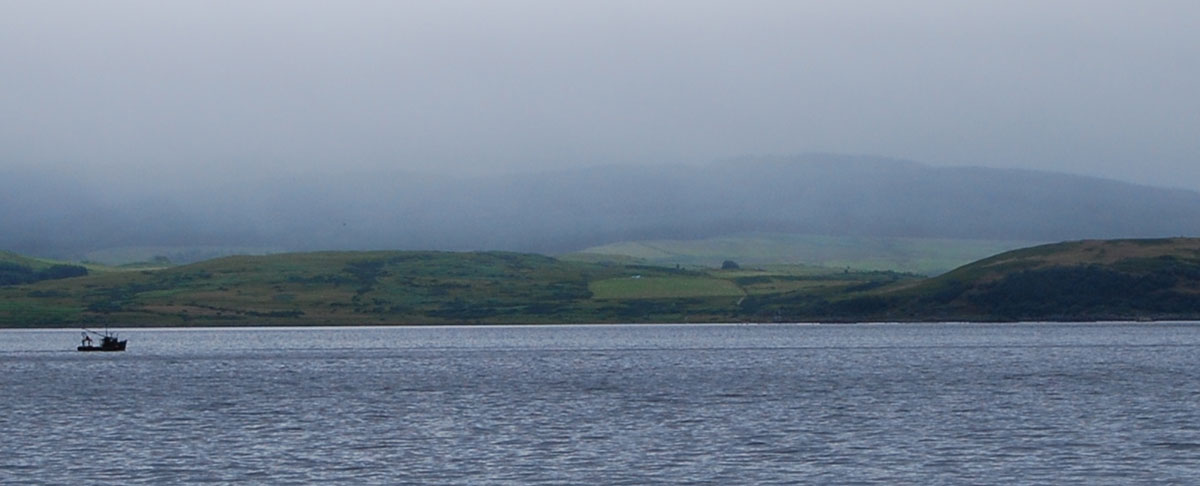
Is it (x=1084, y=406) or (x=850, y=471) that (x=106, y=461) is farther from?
(x=1084, y=406)

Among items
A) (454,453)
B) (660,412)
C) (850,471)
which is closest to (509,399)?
(660,412)

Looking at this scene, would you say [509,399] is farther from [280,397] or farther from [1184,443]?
[1184,443]

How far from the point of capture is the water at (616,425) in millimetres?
61062

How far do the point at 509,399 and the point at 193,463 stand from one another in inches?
1556

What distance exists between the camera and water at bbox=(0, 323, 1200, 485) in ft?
200

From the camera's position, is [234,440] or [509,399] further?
[509,399]

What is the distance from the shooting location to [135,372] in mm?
151125

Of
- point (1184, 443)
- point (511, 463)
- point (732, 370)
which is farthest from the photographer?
point (732, 370)

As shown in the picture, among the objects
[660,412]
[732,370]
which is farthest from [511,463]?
[732,370]

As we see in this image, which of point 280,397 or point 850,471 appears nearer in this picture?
point 850,471

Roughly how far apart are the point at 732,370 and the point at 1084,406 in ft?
176

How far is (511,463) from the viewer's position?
211ft

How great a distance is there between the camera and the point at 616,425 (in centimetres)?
8112

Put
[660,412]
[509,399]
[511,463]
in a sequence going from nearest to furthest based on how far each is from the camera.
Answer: [511,463] → [660,412] → [509,399]
